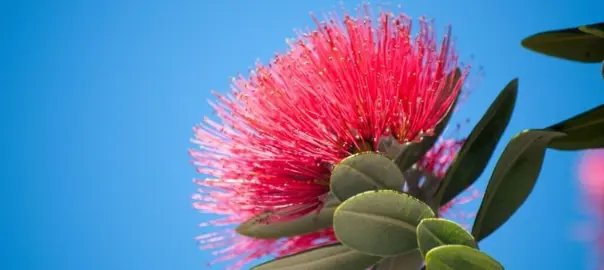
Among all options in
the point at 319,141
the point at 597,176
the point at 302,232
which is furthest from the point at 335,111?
the point at 597,176

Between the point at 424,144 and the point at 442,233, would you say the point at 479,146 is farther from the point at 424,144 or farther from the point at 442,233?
the point at 442,233

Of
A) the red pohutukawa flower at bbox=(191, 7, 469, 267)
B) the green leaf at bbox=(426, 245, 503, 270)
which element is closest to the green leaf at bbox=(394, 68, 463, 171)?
the red pohutukawa flower at bbox=(191, 7, 469, 267)

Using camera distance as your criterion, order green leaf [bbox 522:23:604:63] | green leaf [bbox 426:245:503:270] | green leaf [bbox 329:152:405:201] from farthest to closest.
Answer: green leaf [bbox 522:23:604:63], green leaf [bbox 329:152:405:201], green leaf [bbox 426:245:503:270]

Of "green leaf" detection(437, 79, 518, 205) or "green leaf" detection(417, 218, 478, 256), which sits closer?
"green leaf" detection(417, 218, 478, 256)

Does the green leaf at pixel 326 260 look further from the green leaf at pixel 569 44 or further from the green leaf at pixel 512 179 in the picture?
the green leaf at pixel 569 44

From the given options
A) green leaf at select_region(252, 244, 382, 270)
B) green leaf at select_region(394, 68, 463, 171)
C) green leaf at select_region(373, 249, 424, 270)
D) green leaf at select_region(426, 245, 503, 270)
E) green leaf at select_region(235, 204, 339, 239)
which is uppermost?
green leaf at select_region(394, 68, 463, 171)

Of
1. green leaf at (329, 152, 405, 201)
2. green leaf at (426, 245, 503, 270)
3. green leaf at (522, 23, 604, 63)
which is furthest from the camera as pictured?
green leaf at (522, 23, 604, 63)

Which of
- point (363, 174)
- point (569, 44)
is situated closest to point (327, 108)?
point (363, 174)

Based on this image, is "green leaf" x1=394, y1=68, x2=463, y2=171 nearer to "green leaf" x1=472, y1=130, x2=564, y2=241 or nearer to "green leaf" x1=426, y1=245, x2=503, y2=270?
"green leaf" x1=472, y1=130, x2=564, y2=241
